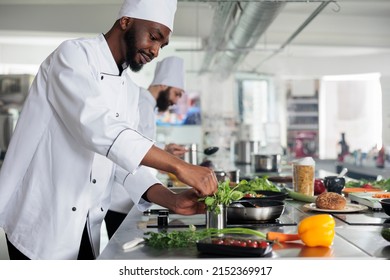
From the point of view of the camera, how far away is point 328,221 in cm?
134

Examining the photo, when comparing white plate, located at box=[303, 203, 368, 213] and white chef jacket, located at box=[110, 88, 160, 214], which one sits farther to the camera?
white chef jacket, located at box=[110, 88, 160, 214]

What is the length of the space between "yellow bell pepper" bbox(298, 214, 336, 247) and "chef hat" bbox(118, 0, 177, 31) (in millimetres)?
715

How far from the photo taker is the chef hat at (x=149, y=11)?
161 centimetres

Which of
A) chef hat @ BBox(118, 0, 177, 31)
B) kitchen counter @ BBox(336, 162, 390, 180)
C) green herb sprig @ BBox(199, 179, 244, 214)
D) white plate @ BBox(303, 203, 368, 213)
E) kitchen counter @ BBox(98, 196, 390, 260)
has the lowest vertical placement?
kitchen counter @ BBox(336, 162, 390, 180)

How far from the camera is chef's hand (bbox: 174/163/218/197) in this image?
143cm

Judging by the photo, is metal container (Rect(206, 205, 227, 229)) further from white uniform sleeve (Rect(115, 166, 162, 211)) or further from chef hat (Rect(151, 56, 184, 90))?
chef hat (Rect(151, 56, 184, 90))

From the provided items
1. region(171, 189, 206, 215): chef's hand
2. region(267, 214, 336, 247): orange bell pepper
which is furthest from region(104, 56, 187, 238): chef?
region(267, 214, 336, 247): orange bell pepper

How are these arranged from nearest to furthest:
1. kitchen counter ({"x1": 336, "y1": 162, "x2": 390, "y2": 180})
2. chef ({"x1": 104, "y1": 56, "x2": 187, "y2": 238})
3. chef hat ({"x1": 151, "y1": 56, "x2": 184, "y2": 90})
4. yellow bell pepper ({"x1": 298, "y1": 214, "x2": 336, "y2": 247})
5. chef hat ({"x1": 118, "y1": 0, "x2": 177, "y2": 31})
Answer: yellow bell pepper ({"x1": 298, "y1": 214, "x2": 336, "y2": 247}) → chef hat ({"x1": 118, "y1": 0, "x2": 177, "y2": 31}) → chef ({"x1": 104, "y1": 56, "x2": 187, "y2": 238}) → chef hat ({"x1": 151, "y1": 56, "x2": 184, "y2": 90}) → kitchen counter ({"x1": 336, "y1": 162, "x2": 390, "y2": 180})

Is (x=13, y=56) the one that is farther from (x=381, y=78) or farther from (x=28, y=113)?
(x=28, y=113)

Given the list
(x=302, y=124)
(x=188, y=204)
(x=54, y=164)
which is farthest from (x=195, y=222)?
(x=302, y=124)

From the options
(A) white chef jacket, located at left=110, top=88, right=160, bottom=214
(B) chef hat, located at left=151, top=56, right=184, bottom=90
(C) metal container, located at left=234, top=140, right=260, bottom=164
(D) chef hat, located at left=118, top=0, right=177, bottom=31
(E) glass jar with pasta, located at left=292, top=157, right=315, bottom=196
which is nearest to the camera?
(D) chef hat, located at left=118, top=0, right=177, bottom=31

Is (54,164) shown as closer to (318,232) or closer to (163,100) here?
(318,232)
